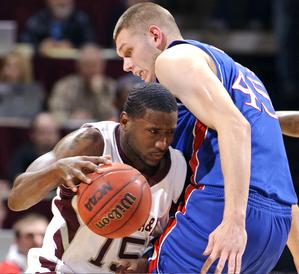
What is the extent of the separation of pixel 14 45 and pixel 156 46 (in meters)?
5.86

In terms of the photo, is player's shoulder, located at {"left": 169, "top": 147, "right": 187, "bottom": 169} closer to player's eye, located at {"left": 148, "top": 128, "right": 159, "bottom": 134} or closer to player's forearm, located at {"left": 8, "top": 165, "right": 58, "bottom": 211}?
Answer: player's eye, located at {"left": 148, "top": 128, "right": 159, "bottom": 134}

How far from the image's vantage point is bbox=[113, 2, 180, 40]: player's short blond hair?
420 cm

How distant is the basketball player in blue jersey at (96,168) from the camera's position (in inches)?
149

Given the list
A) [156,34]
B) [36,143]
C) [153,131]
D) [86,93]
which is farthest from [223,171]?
[86,93]

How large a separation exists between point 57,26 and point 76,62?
62 cm


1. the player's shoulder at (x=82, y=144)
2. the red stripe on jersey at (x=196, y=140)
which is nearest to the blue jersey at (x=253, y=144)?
the red stripe on jersey at (x=196, y=140)

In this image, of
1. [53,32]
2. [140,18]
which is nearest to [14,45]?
[53,32]

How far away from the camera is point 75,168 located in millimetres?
3627

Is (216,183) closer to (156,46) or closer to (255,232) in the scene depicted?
(255,232)

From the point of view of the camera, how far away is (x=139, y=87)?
393 cm

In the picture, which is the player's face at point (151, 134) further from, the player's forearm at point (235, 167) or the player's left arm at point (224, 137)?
the player's forearm at point (235, 167)

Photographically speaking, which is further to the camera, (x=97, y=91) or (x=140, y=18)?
(x=97, y=91)

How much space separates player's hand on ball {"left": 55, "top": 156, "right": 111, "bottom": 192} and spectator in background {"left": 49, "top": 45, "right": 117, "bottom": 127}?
5.33 metres

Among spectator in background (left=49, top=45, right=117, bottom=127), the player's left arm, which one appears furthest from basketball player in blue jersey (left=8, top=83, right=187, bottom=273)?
spectator in background (left=49, top=45, right=117, bottom=127)
